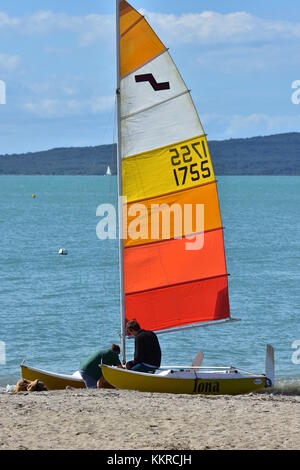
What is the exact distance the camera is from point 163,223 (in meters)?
18.9

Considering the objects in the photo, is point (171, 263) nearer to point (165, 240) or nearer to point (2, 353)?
point (165, 240)

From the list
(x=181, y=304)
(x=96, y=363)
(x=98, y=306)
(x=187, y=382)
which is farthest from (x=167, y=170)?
(x=98, y=306)

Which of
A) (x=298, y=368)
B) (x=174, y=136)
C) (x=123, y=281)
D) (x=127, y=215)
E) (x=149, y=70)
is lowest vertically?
(x=298, y=368)

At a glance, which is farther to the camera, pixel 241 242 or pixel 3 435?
pixel 241 242

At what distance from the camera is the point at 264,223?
9319 centimetres

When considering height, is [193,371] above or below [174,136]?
below

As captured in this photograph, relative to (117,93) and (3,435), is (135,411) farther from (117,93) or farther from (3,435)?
(117,93)

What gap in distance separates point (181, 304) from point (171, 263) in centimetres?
84

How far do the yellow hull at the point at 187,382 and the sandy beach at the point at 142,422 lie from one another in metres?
1.14

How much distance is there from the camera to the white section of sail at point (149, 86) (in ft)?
59.8

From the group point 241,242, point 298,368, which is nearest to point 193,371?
point 298,368

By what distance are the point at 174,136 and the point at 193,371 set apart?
474 centimetres

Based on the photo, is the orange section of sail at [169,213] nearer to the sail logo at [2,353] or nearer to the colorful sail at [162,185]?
the colorful sail at [162,185]
